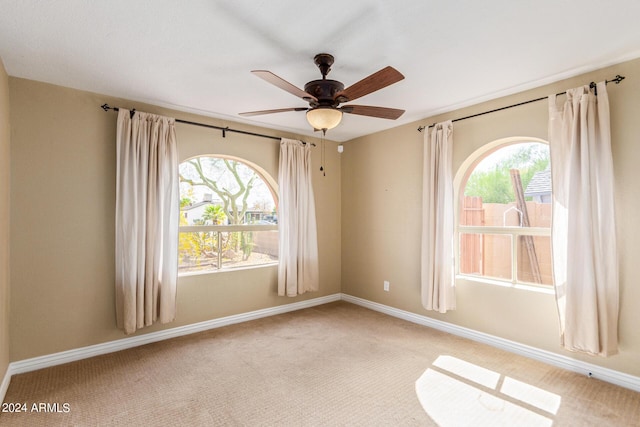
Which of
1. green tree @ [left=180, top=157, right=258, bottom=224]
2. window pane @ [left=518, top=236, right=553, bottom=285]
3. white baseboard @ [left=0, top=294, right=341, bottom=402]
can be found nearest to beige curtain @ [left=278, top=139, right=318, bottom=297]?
white baseboard @ [left=0, top=294, right=341, bottom=402]

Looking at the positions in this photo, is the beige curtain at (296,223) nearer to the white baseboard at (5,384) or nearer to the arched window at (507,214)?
the arched window at (507,214)

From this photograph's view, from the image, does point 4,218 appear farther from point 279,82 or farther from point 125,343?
point 279,82

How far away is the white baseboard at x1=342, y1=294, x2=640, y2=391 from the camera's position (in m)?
2.46

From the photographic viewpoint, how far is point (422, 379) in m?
2.57

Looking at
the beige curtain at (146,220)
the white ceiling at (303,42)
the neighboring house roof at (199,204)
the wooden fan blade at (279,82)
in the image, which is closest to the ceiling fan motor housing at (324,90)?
the wooden fan blade at (279,82)

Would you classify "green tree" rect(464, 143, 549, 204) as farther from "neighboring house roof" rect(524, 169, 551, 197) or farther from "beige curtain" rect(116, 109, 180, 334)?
"beige curtain" rect(116, 109, 180, 334)

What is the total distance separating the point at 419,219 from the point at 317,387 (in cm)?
229

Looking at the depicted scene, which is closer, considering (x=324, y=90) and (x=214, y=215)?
(x=324, y=90)

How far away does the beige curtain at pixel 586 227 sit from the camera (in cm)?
242

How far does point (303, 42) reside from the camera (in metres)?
2.19

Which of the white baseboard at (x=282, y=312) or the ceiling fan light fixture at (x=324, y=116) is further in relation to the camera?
the white baseboard at (x=282, y=312)

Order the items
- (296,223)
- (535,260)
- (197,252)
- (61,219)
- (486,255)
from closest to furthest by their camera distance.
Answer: (61,219), (535,260), (486,255), (197,252), (296,223)

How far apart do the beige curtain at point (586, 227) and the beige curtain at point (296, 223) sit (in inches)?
107

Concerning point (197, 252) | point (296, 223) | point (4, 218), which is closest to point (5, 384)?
point (4, 218)
